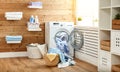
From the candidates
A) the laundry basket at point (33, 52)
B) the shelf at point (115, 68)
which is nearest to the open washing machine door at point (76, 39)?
the laundry basket at point (33, 52)

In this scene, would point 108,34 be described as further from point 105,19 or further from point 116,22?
point 116,22

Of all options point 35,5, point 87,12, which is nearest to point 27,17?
point 35,5

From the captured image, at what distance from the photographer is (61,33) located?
652 cm

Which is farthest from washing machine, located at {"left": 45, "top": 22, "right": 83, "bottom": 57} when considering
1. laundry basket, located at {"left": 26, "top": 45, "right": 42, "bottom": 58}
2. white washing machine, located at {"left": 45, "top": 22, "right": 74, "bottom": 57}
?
laundry basket, located at {"left": 26, "top": 45, "right": 42, "bottom": 58}

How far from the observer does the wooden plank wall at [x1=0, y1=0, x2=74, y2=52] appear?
6547 millimetres

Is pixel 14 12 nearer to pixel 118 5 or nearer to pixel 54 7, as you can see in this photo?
pixel 54 7

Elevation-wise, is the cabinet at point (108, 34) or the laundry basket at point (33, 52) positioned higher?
the cabinet at point (108, 34)

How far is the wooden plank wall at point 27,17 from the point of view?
6547 millimetres

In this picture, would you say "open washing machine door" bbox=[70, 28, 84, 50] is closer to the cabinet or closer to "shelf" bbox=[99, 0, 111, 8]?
the cabinet

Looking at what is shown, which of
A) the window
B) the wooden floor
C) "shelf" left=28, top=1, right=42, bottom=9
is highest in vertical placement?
"shelf" left=28, top=1, right=42, bottom=9

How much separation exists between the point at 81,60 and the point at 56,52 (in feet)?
2.88

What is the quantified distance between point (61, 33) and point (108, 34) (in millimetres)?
2058

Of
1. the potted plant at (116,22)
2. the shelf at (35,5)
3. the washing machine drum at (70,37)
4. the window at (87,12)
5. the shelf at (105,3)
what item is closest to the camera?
the potted plant at (116,22)

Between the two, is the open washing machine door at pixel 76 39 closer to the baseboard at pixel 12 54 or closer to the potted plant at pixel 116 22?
the baseboard at pixel 12 54
